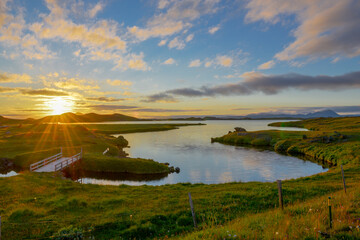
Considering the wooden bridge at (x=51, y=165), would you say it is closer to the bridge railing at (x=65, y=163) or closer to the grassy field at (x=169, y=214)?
the bridge railing at (x=65, y=163)

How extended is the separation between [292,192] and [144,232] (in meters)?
13.5

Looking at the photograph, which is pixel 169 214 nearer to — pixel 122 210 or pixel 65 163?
pixel 122 210

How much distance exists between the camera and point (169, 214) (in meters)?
14.0

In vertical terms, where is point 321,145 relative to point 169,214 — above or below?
below

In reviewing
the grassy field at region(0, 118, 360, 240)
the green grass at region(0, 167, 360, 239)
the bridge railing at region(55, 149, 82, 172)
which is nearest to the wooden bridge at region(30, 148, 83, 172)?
the bridge railing at region(55, 149, 82, 172)

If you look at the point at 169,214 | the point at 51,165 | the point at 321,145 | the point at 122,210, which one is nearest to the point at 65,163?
the point at 51,165

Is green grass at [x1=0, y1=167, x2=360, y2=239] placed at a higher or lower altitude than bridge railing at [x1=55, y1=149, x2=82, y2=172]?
higher

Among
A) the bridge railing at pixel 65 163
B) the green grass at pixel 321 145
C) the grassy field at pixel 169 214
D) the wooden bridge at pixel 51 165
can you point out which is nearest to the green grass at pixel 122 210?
the grassy field at pixel 169 214

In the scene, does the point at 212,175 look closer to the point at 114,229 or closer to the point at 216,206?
the point at 216,206

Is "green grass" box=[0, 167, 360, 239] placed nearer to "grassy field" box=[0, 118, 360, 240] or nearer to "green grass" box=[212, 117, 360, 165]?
"grassy field" box=[0, 118, 360, 240]

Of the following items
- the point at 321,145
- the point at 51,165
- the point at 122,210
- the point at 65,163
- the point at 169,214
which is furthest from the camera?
the point at 321,145

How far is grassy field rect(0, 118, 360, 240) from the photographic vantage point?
855 centimetres

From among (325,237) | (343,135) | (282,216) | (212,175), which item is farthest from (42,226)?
(343,135)

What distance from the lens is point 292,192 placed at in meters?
17.8
